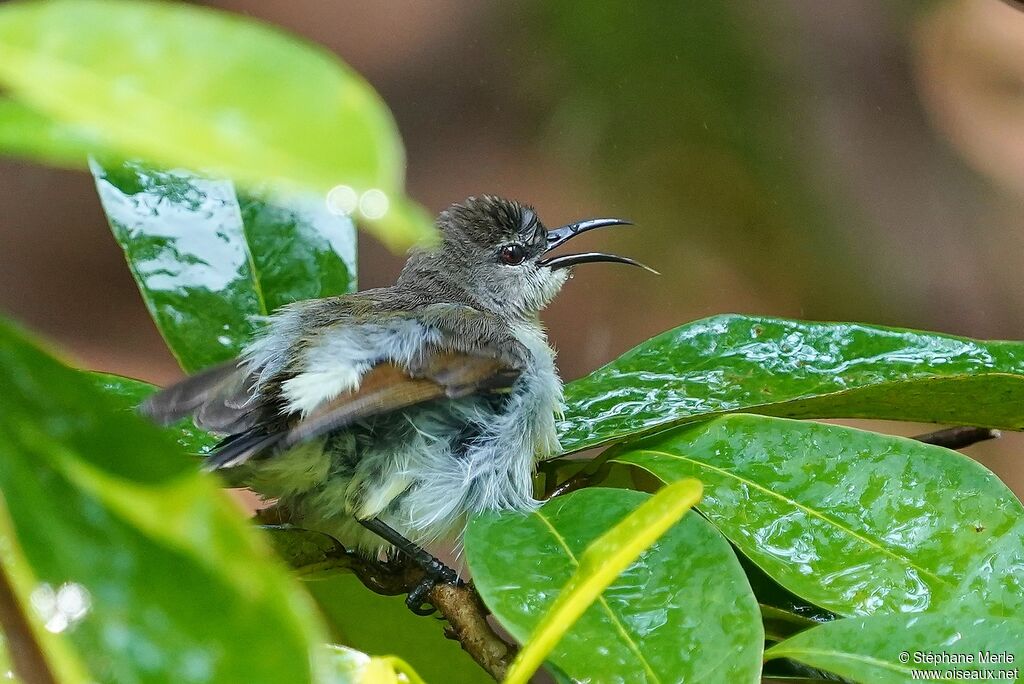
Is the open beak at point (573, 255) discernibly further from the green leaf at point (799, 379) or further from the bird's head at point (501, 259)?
the green leaf at point (799, 379)

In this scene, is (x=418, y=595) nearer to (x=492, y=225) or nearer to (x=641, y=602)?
(x=641, y=602)

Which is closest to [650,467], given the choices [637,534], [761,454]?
[761,454]

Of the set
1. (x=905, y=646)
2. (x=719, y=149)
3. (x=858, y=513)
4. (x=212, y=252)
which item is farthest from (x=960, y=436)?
(x=719, y=149)

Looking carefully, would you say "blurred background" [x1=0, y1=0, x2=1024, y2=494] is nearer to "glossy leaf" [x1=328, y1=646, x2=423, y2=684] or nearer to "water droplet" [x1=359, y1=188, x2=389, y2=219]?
"glossy leaf" [x1=328, y1=646, x2=423, y2=684]

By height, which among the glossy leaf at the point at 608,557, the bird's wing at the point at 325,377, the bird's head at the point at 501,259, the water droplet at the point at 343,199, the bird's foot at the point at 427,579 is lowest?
the bird's foot at the point at 427,579

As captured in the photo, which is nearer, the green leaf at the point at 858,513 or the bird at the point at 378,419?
the green leaf at the point at 858,513

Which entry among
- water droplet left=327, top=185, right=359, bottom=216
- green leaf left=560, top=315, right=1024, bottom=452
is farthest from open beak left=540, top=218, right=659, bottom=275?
water droplet left=327, top=185, right=359, bottom=216

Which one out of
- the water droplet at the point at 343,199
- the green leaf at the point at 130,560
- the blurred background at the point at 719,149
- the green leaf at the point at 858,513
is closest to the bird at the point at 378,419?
the green leaf at the point at 858,513

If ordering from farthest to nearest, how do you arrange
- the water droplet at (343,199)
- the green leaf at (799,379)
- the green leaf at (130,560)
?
the green leaf at (799,379) → the green leaf at (130,560) → the water droplet at (343,199)
